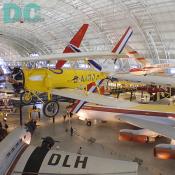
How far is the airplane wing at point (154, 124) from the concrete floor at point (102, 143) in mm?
955

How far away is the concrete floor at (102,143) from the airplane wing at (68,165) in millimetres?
4557

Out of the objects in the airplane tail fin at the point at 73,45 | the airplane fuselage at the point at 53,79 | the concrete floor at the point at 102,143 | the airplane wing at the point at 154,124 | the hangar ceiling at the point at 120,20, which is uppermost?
the hangar ceiling at the point at 120,20

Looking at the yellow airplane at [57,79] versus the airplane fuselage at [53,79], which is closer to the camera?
the yellow airplane at [57,79]

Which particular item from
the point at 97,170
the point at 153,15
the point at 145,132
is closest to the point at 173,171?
the point at 145,132

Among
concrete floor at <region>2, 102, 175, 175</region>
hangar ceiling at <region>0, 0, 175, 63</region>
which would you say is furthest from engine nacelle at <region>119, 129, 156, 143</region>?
hangar ceiling at <region>0, 0, 175, 63</region>

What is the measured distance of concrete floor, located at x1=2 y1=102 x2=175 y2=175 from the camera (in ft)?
40.5

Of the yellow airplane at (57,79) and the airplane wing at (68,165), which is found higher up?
the yellow airplane at (57,79)

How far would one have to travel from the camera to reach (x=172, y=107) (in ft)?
53.2

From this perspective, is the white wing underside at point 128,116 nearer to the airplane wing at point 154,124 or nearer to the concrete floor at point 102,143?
the airplane wing at point 154,124

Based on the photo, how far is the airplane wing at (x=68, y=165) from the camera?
7.09 metres

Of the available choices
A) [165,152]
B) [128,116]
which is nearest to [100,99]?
[165,152]

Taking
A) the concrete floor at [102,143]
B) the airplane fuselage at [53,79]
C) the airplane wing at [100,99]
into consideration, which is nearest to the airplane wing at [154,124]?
the concrete floor at [102,143]

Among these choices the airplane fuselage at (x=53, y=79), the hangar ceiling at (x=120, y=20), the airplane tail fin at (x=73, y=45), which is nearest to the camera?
the airplane fuselage at (x=53, y=79)

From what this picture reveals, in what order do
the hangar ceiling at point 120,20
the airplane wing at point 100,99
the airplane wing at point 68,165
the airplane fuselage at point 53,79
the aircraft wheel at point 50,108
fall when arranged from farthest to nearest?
the hangar ceiling at point 120,20
the aircraft wheel at point 50,108
the airplane fuselage at point 53,79
the airplane wing at point 100,99
the airplane wing at point 68,165
